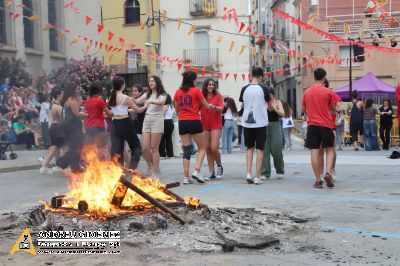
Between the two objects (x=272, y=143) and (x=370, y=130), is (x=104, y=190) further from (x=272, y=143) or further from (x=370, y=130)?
(x=370, y=130)

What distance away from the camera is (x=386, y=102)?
60.8ft

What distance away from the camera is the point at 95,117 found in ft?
33.8

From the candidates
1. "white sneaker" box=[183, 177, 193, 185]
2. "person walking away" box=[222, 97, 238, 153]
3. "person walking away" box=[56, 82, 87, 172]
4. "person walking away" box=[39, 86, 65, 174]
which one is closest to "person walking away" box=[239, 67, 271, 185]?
"white sneaker" box=[183, 177, 193, 185]

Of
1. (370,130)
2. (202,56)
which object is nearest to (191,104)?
(370,130)

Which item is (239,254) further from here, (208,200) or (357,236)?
(208,200)

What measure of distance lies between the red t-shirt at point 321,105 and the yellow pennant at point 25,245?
5244 millimetres

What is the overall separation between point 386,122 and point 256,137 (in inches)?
423

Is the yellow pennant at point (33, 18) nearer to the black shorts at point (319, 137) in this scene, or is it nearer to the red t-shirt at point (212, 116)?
the red t-shirt at point (212, 116)

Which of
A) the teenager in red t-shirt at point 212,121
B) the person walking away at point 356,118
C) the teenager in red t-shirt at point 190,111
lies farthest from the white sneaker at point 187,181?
the person walking away at point 356,118

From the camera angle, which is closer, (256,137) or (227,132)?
(256,137)

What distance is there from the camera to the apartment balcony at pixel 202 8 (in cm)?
3559

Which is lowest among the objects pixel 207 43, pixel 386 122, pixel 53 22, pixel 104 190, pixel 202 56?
pixel 386 122

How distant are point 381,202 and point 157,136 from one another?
13.7 ft

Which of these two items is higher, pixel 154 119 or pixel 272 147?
pixel 154 119
